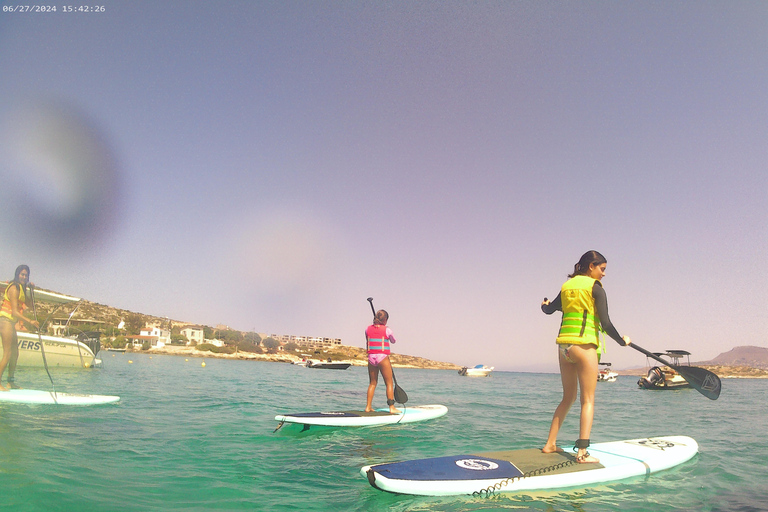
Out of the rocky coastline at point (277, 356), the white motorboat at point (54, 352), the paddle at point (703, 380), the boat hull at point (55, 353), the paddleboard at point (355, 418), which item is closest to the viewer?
the paddle at point (703, 380)

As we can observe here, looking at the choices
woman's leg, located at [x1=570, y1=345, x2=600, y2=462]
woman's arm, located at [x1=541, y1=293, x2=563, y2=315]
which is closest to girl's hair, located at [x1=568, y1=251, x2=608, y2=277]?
woman's arm, located at [x1=541, y1=293, x2=563, y2=315]

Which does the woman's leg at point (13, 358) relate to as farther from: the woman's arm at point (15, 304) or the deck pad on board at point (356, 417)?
the deck pad on board at point (356, 417)

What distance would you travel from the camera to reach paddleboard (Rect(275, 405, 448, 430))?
9.05 metres

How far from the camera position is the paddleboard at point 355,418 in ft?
29.7

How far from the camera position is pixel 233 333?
12281 centimetres

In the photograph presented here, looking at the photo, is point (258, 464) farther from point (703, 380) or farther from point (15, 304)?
point (15, 304)

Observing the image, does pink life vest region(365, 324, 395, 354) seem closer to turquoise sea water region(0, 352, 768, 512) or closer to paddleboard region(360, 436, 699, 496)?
turquoise sea water region(0, 352, 768, 512)

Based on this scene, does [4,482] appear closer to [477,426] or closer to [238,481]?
[238,481]

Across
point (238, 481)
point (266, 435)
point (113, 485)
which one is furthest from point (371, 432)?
point (113, 485)

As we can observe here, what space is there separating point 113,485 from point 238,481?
136cm

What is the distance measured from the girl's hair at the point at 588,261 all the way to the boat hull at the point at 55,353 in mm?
24619

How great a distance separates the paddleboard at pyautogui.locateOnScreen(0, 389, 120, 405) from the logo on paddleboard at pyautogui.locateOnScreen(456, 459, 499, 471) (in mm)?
9665

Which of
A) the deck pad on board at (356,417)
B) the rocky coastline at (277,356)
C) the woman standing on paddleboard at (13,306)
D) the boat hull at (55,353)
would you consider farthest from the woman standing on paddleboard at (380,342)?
the rocky coastline at (277,356)

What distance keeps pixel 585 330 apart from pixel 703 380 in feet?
9.44
